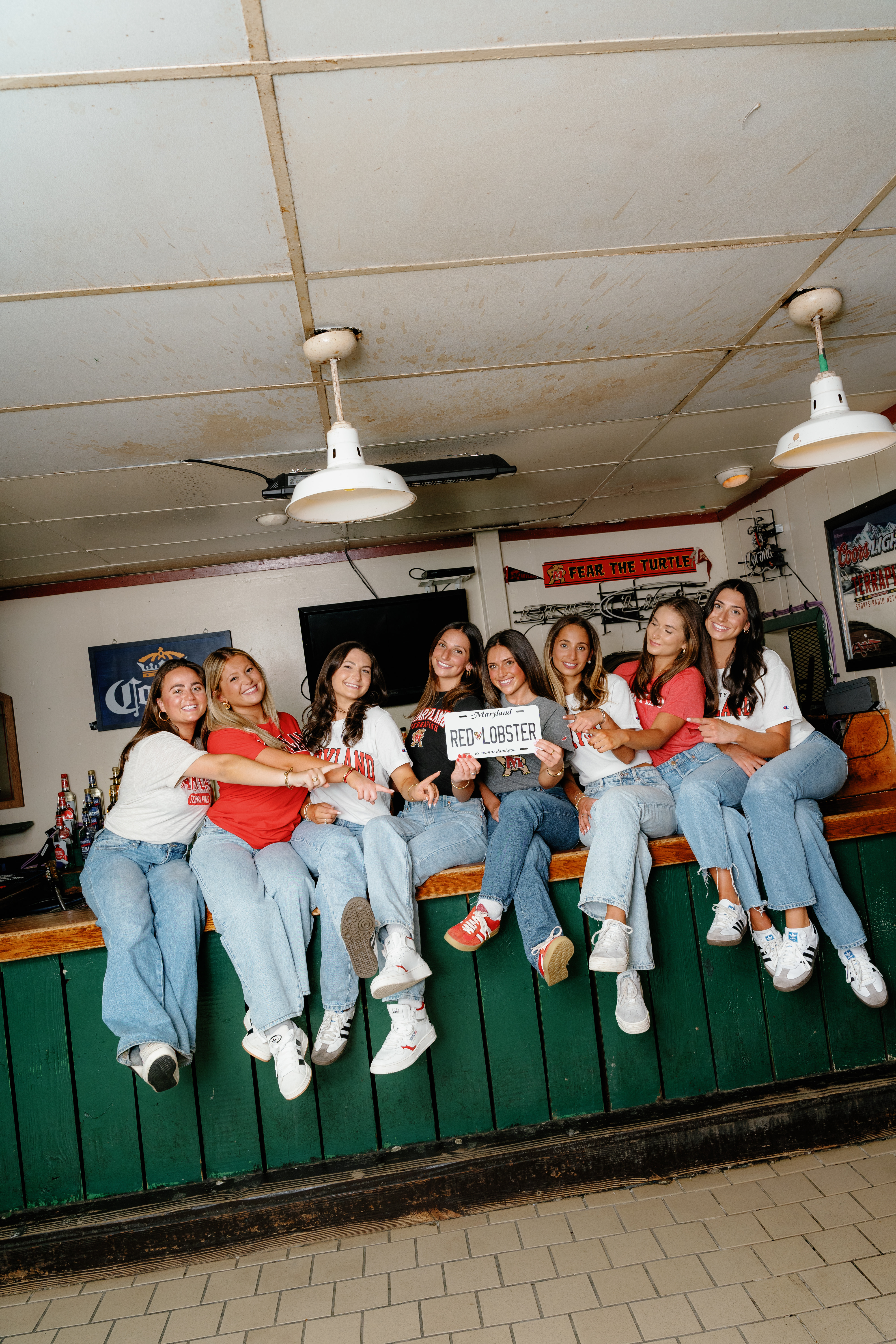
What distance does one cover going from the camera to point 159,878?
271 centimetres

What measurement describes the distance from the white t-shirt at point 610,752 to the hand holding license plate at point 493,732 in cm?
34

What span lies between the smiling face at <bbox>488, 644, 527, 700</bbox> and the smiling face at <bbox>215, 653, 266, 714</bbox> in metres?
0.92

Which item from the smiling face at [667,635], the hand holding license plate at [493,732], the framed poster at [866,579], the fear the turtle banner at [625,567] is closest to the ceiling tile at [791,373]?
the framed poster at [866,579]

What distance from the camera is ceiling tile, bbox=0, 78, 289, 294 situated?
163 cm

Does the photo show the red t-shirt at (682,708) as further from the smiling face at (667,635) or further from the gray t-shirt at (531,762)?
the gray t-shirt at (531,762)

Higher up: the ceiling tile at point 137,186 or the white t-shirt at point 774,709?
the ceiling tile at point 137,186

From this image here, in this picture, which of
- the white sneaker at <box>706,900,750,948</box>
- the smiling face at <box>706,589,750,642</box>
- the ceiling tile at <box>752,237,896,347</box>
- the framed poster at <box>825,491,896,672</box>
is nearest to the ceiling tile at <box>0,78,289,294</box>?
the ceiling tile at <box>752,237,896,347</box>

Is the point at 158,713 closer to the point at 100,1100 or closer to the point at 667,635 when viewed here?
the point at 100,1100

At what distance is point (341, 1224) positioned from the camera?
102 inches

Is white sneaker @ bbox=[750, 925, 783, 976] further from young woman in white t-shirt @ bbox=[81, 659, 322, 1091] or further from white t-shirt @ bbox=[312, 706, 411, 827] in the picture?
young woman in white t-shirt @ bbox=[81, 659, 322, 1091]

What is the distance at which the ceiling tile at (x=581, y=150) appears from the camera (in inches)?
67.4

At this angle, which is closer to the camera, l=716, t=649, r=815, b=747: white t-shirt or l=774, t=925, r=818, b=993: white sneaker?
l=774, t=925, r=818, b=993: white sneaker

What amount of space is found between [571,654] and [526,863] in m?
0.90

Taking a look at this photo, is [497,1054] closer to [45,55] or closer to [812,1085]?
[812,1085]
